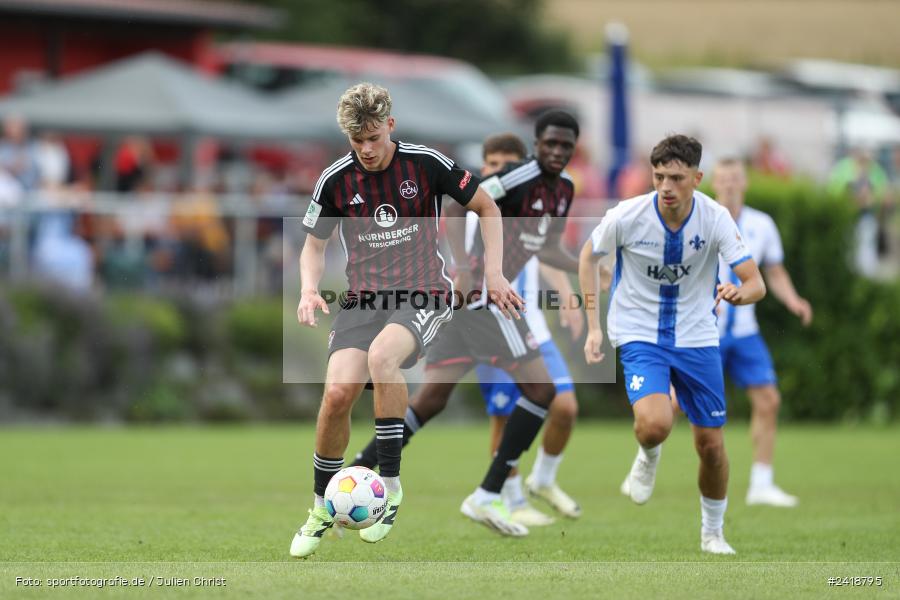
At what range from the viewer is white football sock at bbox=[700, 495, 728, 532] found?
8453 mm

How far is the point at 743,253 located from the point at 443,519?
3018mm

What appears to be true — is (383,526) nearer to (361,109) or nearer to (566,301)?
(361,109)

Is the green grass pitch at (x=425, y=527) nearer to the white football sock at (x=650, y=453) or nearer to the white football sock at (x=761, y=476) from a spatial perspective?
the white football sock at (x=761, y=476)

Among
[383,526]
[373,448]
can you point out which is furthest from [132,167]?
[383,526]

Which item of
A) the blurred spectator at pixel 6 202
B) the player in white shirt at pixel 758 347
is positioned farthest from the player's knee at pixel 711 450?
the blurred spectator at pixel 6 202

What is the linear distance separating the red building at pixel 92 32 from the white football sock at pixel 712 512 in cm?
1989

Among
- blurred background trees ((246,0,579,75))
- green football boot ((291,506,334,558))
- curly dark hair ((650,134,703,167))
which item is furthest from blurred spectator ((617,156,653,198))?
blurred background trees ((246,0,579,75))

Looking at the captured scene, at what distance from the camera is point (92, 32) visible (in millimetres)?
27875

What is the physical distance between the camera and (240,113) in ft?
67.6

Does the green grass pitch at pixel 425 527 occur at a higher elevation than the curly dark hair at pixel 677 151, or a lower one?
lower

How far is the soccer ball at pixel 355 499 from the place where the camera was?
774 centimetres

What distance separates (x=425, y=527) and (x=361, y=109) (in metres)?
3.10

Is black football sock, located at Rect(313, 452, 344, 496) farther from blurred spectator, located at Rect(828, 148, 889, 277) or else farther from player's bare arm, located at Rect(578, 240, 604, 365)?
blurred spectator, located at Rect(828, 148, 889, 277)

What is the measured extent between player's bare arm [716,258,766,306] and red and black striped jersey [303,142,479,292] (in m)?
1.50
